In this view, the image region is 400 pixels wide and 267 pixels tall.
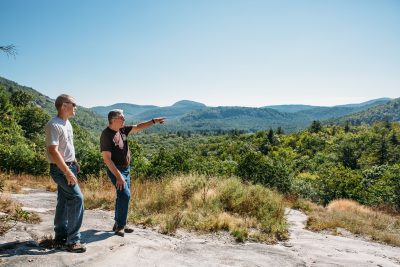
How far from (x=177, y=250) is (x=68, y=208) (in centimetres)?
185

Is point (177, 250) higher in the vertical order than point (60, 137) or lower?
lower

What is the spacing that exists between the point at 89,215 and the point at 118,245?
2.37 m

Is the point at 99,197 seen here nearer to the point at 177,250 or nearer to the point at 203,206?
the point at 203,206

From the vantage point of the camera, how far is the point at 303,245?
636cm

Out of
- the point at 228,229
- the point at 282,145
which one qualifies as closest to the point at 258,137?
the point at 282,145

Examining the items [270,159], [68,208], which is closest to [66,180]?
[68,208]

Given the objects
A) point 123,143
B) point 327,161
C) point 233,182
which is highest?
point 123,143

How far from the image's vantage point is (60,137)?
4.39 m

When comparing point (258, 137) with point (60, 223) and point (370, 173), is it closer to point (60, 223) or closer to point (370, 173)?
point (370, 173)

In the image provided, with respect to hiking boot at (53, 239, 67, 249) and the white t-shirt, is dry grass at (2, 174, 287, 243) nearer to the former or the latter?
hiking boot at (53, 239, 67, 249)

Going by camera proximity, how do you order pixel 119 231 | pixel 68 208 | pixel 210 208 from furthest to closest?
1. pixel 210 208
2. pixel 119 231
3. pixel 68 208

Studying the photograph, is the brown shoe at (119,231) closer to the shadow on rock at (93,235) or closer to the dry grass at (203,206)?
the shadow on rock at (93,235)

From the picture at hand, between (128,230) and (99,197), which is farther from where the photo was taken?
(99,197)

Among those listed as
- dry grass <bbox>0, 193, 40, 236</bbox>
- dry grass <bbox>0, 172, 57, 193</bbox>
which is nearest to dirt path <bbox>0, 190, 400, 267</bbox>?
dry grass <bbox>0, 193, 40, 236</bbox>
